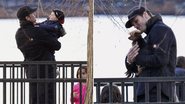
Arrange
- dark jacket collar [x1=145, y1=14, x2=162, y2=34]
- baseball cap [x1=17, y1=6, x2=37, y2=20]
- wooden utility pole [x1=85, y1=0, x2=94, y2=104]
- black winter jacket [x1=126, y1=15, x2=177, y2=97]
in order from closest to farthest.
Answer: wooden utility pole [x1=85, y1=0, x2=94, y2=104], black winter jacket [x1=126, y1=15, x2=177, y2=97], dark jacket collar [x1=145, y1=14, x2=162, y2=34], baseball cap [x1=17, y1=6, x2=37, y2=20]

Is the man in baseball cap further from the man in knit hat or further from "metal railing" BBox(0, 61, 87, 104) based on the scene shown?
the man in knit hat

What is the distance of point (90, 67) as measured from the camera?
5539mm

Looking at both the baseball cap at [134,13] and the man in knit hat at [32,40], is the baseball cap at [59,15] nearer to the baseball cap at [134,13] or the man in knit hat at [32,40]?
the man in knit hat at [32,40]

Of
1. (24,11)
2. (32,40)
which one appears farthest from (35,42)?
(24,11)

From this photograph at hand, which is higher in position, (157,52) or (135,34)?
(135,34)

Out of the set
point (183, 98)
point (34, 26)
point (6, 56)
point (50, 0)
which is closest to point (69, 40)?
point (6, 56)

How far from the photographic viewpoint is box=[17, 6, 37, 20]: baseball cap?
7.89 metres

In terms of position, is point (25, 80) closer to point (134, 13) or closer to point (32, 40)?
point (134, 13)

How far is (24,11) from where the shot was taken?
26.2ft

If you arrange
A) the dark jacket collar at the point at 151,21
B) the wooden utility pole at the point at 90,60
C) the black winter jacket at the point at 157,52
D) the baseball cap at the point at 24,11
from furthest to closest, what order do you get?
the baseball cap at the point at 24,11, the dark jacket collar at the point at 151,21, the black winter jacket at the point at 157,52, the wooden utility pole at the point at 90,60

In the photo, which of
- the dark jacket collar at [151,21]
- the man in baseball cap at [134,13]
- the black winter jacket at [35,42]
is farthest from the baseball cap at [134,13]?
the black winter jacket at [35,42]

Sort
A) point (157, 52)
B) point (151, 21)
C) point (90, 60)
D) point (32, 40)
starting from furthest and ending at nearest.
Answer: point (32, 40) → point (151, 21) → point (157, 52) → point (90, 60)

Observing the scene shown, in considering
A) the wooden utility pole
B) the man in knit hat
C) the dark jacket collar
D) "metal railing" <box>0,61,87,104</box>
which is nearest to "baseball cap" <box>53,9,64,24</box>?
the man in knit hat

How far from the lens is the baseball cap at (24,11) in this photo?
25.9 ft
